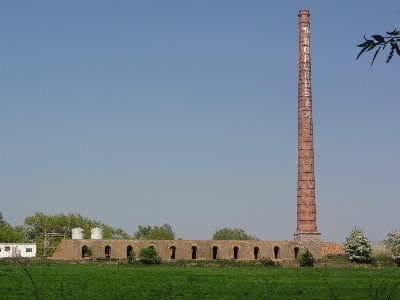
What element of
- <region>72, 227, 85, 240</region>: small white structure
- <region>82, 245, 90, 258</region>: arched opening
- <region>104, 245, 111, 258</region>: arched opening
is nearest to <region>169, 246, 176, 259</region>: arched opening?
<region>104, 245, 111, 258</region>: arched opening

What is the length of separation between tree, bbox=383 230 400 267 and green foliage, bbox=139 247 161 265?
16734 mm

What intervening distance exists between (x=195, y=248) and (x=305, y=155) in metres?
10.3

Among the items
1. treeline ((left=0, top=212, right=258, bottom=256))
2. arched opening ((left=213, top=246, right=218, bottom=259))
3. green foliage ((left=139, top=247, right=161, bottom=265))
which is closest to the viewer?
green foliage ((left=139, top=247, right=161, bottom=265))

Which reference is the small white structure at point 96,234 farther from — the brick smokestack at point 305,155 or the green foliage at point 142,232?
the green foliage at point 142,232

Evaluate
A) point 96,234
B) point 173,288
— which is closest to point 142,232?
point 96,234

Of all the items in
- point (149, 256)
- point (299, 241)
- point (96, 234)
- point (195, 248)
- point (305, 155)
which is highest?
point (305, 155)

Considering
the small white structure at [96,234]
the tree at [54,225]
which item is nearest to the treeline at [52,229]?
the tree at [54,225]

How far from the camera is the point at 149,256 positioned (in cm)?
4441

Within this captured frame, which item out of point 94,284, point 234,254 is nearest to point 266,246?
point 234,254

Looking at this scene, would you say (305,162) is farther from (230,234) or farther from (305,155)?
(230,234)

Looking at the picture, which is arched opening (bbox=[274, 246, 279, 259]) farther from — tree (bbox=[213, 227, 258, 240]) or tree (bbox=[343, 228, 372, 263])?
tree (bbox=[213, 227, 258, 240])

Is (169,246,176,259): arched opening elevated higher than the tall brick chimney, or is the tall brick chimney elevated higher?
the tall brick chimney

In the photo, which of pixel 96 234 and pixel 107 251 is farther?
pixel 96 234

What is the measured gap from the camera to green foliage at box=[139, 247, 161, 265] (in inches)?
1738
